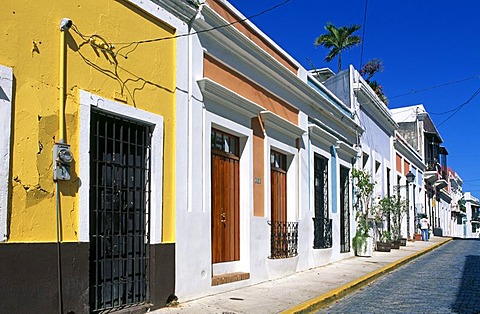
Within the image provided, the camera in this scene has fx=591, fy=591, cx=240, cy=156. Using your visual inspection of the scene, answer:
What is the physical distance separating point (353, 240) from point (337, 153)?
2.85 meters

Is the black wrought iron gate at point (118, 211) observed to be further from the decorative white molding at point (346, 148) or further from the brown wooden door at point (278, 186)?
the decorative white molding at point (346, 148)

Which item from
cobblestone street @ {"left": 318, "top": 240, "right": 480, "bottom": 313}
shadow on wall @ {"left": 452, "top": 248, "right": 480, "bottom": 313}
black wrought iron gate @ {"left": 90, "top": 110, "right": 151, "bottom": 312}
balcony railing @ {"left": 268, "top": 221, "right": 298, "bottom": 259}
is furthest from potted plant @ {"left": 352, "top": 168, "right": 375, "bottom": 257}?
black wrought iron gate @ {"left": 90, "top": 110, "right": 151, "bottom": 312}

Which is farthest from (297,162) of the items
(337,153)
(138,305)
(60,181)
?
(60,181)

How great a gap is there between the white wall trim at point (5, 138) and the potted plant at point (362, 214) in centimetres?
1327

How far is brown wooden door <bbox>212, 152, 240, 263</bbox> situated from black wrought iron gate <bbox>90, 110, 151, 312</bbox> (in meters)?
2.12

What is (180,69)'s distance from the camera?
832 cm

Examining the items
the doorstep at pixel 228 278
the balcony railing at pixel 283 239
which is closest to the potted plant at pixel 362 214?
the balcony railing at pixel 283 239

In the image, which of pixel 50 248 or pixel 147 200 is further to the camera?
pixel 147 200

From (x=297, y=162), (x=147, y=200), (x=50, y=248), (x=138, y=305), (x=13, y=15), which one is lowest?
(x=138, y=305)

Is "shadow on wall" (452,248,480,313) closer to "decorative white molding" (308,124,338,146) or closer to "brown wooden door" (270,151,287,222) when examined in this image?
"brown wooden door" (270,151,287,222)

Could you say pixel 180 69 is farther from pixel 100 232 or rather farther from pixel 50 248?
pixel 50 248

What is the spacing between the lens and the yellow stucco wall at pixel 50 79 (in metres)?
5.58

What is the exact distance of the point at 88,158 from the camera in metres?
6.41

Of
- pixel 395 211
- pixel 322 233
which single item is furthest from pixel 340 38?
pixel 322 233
